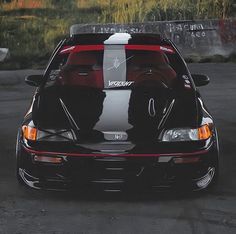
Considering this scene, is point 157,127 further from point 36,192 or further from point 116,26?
point 116,26

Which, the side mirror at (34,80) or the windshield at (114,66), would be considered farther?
the side mirror at (34,80)

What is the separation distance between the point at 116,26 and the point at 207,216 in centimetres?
1292

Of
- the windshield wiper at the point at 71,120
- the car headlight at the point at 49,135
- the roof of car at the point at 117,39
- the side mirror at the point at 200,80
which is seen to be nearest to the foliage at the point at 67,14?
the roof of car at the point at 117,39

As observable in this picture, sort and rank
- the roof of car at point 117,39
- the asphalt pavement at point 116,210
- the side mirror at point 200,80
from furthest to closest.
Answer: the roof of car at point 117,39
the side mirror at point 200,80
the asphalt pavement at point 116,210

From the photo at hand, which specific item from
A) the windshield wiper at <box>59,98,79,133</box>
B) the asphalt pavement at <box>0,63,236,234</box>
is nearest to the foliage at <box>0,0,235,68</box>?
the asphalt pavement at <box>0,63,236,234</box>

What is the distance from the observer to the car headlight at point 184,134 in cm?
634

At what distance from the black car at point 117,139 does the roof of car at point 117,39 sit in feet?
2.71

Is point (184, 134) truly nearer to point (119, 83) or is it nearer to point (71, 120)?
point (71, 120)

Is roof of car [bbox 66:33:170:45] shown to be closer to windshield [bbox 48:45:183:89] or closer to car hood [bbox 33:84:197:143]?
windshield [bbox 48:45:183:89]

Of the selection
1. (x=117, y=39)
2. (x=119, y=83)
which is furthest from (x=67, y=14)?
(x=119, y=83)

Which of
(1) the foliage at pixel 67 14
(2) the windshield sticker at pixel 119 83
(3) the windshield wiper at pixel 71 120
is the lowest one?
(1) the foliage at pixel 67 14

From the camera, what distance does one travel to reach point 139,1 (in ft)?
68.7

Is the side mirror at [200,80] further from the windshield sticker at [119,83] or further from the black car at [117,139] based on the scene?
the windshield sticker at [119,83]

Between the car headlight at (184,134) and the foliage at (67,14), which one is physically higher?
the car headlight at (184,134)
